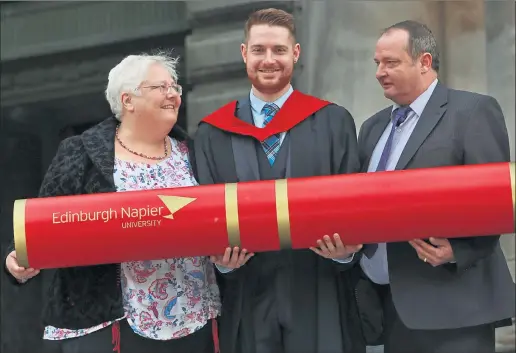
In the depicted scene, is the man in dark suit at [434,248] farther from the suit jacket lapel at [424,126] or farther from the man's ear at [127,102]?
the man's ear at [127,102]

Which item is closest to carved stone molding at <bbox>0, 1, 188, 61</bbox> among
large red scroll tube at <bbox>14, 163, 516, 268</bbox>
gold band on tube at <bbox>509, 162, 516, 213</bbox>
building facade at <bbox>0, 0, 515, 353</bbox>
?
building facade at <bbox>0, 0, 515, 353</bbox>

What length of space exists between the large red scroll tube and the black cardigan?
17cm

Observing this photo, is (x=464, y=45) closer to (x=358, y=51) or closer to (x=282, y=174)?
(x=358, y=51)

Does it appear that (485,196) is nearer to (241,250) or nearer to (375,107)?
(241,250)

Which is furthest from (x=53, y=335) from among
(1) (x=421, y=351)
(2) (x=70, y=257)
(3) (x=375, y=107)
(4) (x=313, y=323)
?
(3) (x=375, y=107)

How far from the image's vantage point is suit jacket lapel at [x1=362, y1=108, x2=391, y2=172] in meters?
3.81

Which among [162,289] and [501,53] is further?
[501,53]

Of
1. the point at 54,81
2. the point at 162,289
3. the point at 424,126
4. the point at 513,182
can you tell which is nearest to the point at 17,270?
the point at 162,289

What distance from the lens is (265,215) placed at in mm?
3496

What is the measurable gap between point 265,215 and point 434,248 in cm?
59

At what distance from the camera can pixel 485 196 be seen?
134 inches

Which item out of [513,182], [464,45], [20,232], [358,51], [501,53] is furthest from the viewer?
[501,53]

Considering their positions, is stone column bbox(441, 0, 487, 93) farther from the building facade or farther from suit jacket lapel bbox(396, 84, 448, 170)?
suit jacket lapel bbox(396, 84, 448, 170)

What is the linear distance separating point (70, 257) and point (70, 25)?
3024 millimetres
